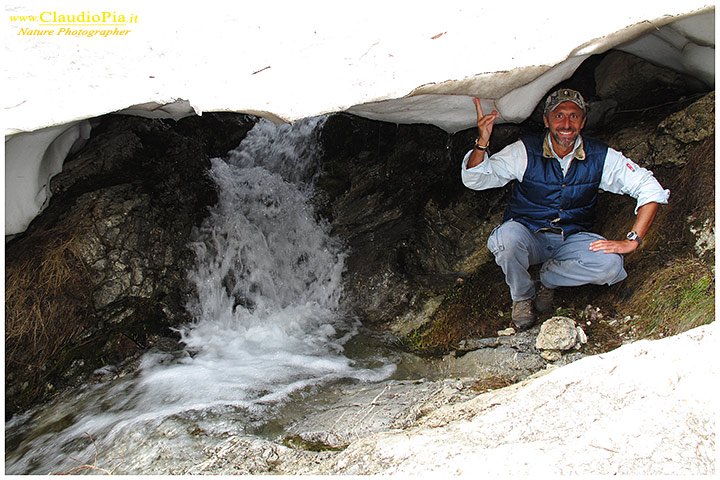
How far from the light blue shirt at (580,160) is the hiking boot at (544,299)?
917 millimetres

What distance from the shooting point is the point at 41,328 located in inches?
156

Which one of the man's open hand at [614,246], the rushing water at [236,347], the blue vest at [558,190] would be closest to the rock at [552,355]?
the man's open hand at [614,246]

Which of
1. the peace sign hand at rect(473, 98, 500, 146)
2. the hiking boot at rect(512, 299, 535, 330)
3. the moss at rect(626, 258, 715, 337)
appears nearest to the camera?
the moss at rect(626, 258, 715, 337)

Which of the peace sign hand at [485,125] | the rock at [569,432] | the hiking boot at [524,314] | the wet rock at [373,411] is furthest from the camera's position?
the hiking boot at [524,314]

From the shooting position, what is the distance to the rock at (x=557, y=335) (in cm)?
347

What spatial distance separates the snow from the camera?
2.81m

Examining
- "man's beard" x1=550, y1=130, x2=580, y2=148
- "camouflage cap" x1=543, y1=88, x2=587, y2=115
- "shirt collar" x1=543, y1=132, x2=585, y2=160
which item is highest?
"camouflage cap" x1=543, y1=88, x2=587, y2=115

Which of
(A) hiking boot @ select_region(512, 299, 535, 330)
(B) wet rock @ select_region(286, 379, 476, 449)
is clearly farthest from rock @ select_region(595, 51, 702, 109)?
(B) wet rock @ select_region(286, 379, 476, 449)

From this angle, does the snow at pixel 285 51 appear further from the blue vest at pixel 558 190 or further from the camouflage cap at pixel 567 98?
the blue vest at pixel 558 190

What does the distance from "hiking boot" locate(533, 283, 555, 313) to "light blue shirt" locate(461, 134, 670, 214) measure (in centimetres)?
92

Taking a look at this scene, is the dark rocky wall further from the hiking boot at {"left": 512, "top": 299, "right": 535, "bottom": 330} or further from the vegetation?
the hiking boot at {"left": 512, "top": 299, "right": 535, "bottom": 330}

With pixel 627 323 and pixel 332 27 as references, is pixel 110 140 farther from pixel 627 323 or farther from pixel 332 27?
pixel 627 323

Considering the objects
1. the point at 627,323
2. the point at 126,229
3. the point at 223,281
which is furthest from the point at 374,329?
the point at 126,229

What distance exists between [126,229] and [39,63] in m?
2.13
